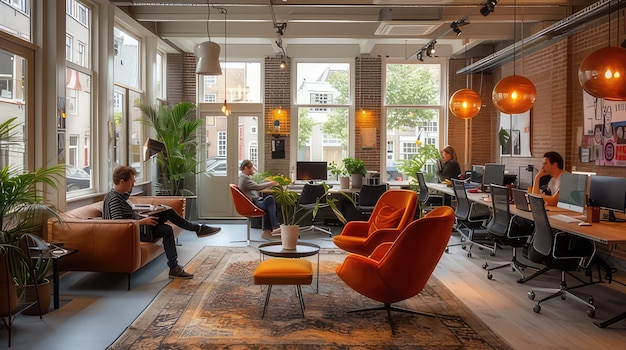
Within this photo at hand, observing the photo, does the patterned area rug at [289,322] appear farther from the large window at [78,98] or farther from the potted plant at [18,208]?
the large window at [78,98]

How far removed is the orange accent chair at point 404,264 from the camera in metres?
4.04

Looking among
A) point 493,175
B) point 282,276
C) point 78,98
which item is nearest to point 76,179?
point 78,98

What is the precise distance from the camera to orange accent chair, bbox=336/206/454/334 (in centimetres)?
404

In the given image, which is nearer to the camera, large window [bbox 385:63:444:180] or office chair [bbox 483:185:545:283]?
office chair [bbox 483:185:545:283]

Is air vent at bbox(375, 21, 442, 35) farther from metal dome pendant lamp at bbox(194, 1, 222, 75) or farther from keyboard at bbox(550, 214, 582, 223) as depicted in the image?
keyboard at bbox(550, 214, 582, 223)

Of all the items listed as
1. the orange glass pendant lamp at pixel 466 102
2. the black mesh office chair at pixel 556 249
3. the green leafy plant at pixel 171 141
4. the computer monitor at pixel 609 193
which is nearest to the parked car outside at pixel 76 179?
the green leafy plant at pixel 171 141

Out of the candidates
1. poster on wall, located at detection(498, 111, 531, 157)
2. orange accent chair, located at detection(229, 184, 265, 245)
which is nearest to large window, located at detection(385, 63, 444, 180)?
poster on wall, located at detection(498, 111, 531, 157)

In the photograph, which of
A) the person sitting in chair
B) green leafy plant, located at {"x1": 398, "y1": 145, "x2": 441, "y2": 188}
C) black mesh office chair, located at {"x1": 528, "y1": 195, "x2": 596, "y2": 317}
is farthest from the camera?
green leafy plant, located at {"x1": 398, "y1": 145, "x2": 441, "y2": 188}

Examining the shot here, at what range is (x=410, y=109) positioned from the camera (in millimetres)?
11367

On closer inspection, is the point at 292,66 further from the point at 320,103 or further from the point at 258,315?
the point at 258,315

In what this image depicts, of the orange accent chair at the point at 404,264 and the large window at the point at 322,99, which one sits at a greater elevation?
the large window at the point at 322,99

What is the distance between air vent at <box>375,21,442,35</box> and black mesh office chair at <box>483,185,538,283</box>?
2.94 metres

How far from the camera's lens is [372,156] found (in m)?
11.2

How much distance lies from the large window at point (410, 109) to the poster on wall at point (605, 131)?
4.26 meters
